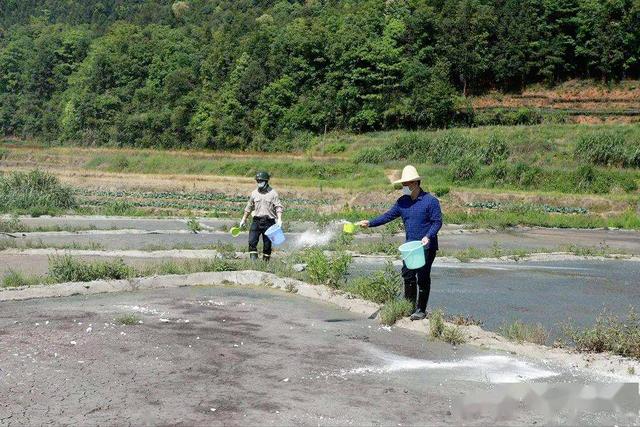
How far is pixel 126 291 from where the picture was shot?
43.1 feet

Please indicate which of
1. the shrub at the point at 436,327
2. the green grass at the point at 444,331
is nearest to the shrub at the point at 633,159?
the green grass at the point at 444,331

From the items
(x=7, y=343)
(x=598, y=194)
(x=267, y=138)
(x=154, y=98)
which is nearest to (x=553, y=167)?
(x=598, y=194)

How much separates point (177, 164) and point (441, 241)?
134 feet

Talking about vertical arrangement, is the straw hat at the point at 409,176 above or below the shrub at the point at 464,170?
above

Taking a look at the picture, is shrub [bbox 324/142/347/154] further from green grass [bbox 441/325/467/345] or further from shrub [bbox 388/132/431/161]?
green grass [bbox 441/325/467/345]

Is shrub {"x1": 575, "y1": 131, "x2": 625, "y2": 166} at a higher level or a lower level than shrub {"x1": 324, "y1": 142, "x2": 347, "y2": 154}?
higher

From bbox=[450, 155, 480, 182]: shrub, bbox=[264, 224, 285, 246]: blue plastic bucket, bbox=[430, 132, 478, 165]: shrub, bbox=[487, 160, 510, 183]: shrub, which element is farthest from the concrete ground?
bbox=[430, 132, 478, 165]: shrub

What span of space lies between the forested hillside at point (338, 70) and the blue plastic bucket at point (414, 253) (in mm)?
61139

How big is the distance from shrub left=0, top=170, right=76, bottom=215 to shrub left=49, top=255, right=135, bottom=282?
1937 cm

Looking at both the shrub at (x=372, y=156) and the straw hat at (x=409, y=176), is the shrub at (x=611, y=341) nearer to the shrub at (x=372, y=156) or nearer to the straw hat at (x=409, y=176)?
the straw hat at (x=409, y=176)

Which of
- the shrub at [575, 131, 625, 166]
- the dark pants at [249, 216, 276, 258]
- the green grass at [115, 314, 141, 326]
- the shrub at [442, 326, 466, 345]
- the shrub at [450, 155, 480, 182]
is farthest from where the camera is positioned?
the shrub at [575, 131, 625, 166]

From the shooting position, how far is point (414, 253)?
10352 mm

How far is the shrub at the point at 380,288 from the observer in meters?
11.8

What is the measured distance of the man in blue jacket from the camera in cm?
1050
